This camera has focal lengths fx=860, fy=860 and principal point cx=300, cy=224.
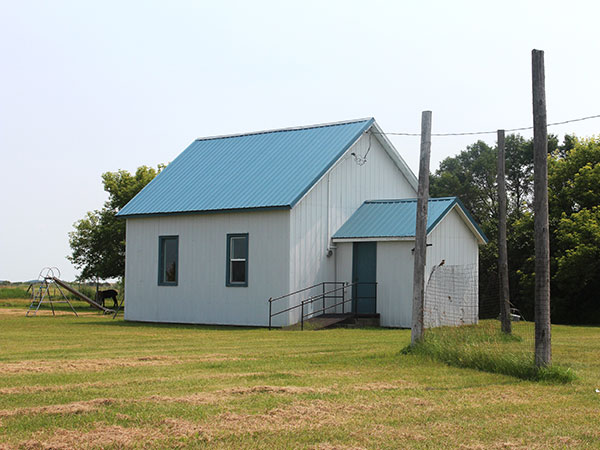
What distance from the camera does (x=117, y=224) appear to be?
48.2 metres

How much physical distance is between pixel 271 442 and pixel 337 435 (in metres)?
0.68

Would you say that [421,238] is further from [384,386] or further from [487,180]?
[487,180]

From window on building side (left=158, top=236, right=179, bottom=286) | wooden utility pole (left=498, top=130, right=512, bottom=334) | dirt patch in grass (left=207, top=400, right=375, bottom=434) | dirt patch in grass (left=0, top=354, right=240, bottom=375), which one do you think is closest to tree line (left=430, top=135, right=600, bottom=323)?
wooden utility pole (left=498, top=130, right=512, bottom=334)

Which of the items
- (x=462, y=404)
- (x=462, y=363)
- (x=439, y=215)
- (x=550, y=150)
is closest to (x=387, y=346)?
(x=462, y=363)

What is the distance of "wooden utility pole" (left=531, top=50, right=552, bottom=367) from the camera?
12.6m

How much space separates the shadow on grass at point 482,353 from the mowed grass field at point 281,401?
0.26m

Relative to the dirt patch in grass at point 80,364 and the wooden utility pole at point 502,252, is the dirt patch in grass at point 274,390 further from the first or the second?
the wooden utility pole at point 502,252

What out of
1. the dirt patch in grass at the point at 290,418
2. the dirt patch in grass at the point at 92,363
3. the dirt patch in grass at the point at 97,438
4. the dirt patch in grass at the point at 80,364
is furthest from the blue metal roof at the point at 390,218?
the dirt patch in grass at the point at 97,438

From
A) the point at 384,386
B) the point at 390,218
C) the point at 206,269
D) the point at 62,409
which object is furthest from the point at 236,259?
the point at 62,409

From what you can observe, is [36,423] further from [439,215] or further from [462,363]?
[439,215]

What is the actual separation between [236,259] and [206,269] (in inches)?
49.4

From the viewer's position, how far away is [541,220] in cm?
1277

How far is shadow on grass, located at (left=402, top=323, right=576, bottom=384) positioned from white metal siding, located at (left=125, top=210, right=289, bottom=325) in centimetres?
1013

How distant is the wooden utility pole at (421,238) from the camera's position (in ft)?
52.1
